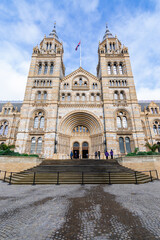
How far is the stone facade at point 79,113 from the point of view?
61.9ft

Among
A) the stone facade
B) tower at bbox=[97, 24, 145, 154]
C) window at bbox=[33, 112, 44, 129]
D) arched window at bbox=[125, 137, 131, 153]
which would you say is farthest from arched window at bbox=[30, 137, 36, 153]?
arched window at bbox=[125, 137, 131, 153]

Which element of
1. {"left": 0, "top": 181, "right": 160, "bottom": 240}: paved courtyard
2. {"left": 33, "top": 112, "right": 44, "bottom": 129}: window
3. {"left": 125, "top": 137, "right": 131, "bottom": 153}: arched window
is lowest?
{"left": 0, "top": 181, "right": 160, "bottom": 240}: paved courtyard

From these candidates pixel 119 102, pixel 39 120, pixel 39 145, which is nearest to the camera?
pixel 39 145

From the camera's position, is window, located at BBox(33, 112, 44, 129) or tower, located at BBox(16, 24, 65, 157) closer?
tower, located at BBox(16, 24, 65, 157)

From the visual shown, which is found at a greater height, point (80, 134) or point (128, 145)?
point (80, 134)

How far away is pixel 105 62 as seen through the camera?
2458 cm

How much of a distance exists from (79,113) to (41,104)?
7.64 metres

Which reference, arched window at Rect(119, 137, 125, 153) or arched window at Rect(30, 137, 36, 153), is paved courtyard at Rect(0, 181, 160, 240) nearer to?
arched window at Rect(30, 137, 36, 153)

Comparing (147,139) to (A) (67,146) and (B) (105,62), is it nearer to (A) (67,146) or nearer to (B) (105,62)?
(A) (67,146)

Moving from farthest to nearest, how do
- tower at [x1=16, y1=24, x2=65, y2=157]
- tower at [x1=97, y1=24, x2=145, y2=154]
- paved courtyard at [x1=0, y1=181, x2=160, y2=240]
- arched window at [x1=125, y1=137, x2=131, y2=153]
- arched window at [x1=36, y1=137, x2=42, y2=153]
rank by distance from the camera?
tower at [x1=97, y1=24, x2=145, y2=154] < arched window at [x1=125, y1=137, x2=131, y2=153] < tower at [x1=16, y1=24, x2=65, y2=157] < arched window at [x1=36, y1=137, x2=42, y2=153] < paved courtyard at [x1=0, y1=181, x2=160, y2=240]

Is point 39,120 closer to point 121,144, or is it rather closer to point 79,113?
point 79,113

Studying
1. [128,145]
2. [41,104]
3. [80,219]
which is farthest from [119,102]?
[80,219]

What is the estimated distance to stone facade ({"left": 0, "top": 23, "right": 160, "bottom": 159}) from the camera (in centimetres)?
1886

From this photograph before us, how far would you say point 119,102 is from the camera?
2148 centimetres
